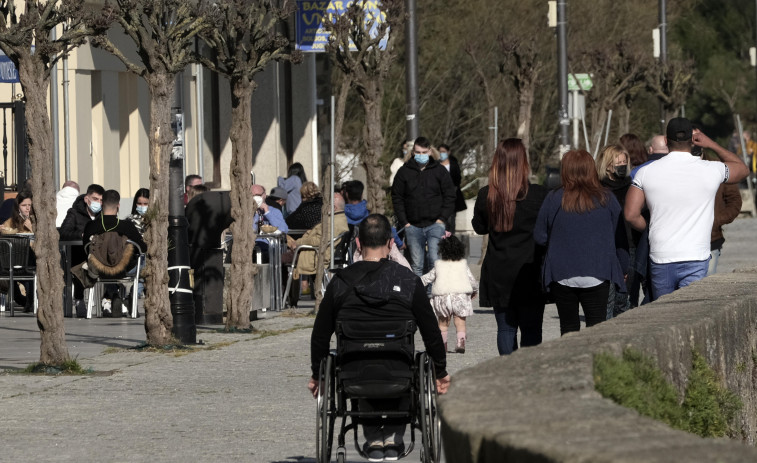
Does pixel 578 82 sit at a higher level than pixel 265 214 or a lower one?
higher

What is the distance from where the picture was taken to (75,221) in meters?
18.9

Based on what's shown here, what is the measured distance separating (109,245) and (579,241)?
8.94 meters

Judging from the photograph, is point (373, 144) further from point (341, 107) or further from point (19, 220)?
point (19, 220)

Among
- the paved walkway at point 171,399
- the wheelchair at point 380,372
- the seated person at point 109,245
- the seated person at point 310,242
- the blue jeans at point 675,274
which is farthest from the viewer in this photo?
the seated person at point 310,242

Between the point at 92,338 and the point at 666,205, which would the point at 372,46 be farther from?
the point at 666,205

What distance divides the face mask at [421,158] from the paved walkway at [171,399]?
259 centimetres

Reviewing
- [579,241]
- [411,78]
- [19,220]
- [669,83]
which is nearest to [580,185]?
[579,241]

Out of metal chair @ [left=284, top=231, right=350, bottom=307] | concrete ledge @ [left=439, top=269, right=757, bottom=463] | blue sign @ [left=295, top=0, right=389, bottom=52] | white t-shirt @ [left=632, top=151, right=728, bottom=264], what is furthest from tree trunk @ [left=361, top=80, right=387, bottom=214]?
concrete ledge @ [left=439, top=269, right=757, bottom=463]

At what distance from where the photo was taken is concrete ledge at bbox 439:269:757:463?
371 centimetres

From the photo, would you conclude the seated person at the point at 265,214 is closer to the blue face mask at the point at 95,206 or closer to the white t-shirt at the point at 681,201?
the blue face mask at the point at 95,206

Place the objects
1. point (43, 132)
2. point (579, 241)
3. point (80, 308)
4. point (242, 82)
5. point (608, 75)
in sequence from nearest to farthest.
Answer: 1. point (579, 241)
2. point (43, 132)
3. point (242, 82)
4. point (80, 308)
5. point (608, 75)

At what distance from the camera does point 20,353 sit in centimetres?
1409

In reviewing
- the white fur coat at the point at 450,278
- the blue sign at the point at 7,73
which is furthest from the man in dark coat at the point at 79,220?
the white fur coat at the point at 450,278

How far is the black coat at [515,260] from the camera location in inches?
394
